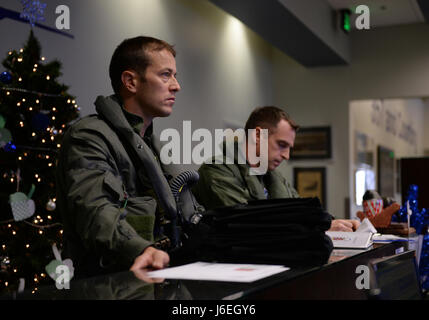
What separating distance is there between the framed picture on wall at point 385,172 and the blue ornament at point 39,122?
7.38m

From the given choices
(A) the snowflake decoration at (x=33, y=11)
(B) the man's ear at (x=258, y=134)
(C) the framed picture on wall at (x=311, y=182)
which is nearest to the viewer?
(B) the man's ear at (x=258, y=134)

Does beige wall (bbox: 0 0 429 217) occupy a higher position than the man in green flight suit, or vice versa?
beige wall (bbox: 0 0 429 217)

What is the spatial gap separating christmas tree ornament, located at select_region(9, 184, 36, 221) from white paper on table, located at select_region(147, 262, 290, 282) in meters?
1.72

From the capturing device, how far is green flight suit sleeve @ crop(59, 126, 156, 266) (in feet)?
4.68

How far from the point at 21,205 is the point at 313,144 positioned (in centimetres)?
539

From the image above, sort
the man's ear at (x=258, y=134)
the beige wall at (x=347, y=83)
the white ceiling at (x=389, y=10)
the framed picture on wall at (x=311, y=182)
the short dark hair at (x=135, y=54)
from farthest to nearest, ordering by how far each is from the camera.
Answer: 1. the framed picture on wall at (x=311, y=182)
2. the beige wall at (x=347, y=83)
3. the white ceiling at (x=389, y=10)
4. the man's ear at (x=258, y=134)
5. the short dark hair at (x=135, y=54)

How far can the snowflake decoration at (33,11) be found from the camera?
3551 mm

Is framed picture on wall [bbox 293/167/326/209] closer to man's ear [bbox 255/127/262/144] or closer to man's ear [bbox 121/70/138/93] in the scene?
man's ear [bbox 255/127/262/144]

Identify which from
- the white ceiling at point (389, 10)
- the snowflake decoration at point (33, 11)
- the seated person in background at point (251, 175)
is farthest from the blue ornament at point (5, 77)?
the white ceiling at point (389, 10)

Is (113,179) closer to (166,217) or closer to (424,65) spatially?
(166,217)

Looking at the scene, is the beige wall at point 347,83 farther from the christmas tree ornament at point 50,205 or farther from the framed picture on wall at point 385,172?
the christmas tree ornament at point 50,205

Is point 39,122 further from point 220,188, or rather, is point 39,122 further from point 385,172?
point 385,172

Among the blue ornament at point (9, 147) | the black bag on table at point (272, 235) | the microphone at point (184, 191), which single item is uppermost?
the blue ornament at point (9, 147)

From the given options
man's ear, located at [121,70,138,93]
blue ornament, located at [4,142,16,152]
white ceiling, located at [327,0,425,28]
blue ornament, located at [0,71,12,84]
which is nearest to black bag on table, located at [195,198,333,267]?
man's ear, located at [121,70,138,93]
